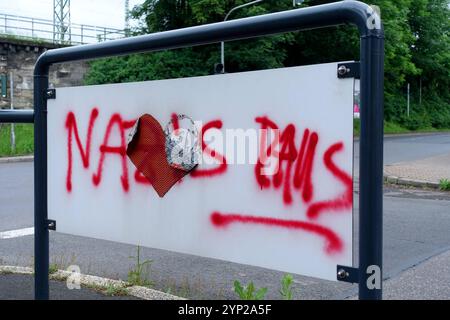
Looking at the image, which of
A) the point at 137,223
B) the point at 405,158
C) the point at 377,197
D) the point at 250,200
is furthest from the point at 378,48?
the point at 405,158

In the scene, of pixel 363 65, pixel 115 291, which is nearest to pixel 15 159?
pixel 115 291

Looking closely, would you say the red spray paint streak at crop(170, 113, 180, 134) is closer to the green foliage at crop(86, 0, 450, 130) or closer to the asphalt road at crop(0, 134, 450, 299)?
the asphalt road at crop(0, 134, 450, 299)

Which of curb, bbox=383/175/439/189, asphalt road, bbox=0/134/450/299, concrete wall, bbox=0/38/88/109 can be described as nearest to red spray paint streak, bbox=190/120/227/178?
asphalt road, bbox=0/134/450/299

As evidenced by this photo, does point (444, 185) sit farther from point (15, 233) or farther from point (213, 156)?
point (213, 156)

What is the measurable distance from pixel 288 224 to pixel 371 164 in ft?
1.47

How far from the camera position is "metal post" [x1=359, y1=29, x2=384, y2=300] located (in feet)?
5.81

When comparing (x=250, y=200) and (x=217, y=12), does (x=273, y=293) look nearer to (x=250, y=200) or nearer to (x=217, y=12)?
(x=250, y=200)

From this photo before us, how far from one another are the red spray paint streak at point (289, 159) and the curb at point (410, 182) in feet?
33.9

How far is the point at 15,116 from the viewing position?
9.57ft

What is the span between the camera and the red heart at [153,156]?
2.49 meters

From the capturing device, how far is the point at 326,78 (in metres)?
1.92

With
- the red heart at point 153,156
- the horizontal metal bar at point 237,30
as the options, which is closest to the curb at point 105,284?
the red heart at point 153,156

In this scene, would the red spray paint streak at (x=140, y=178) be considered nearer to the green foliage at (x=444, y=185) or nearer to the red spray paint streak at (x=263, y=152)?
the red spray paint streak at (x=263, y=152)
